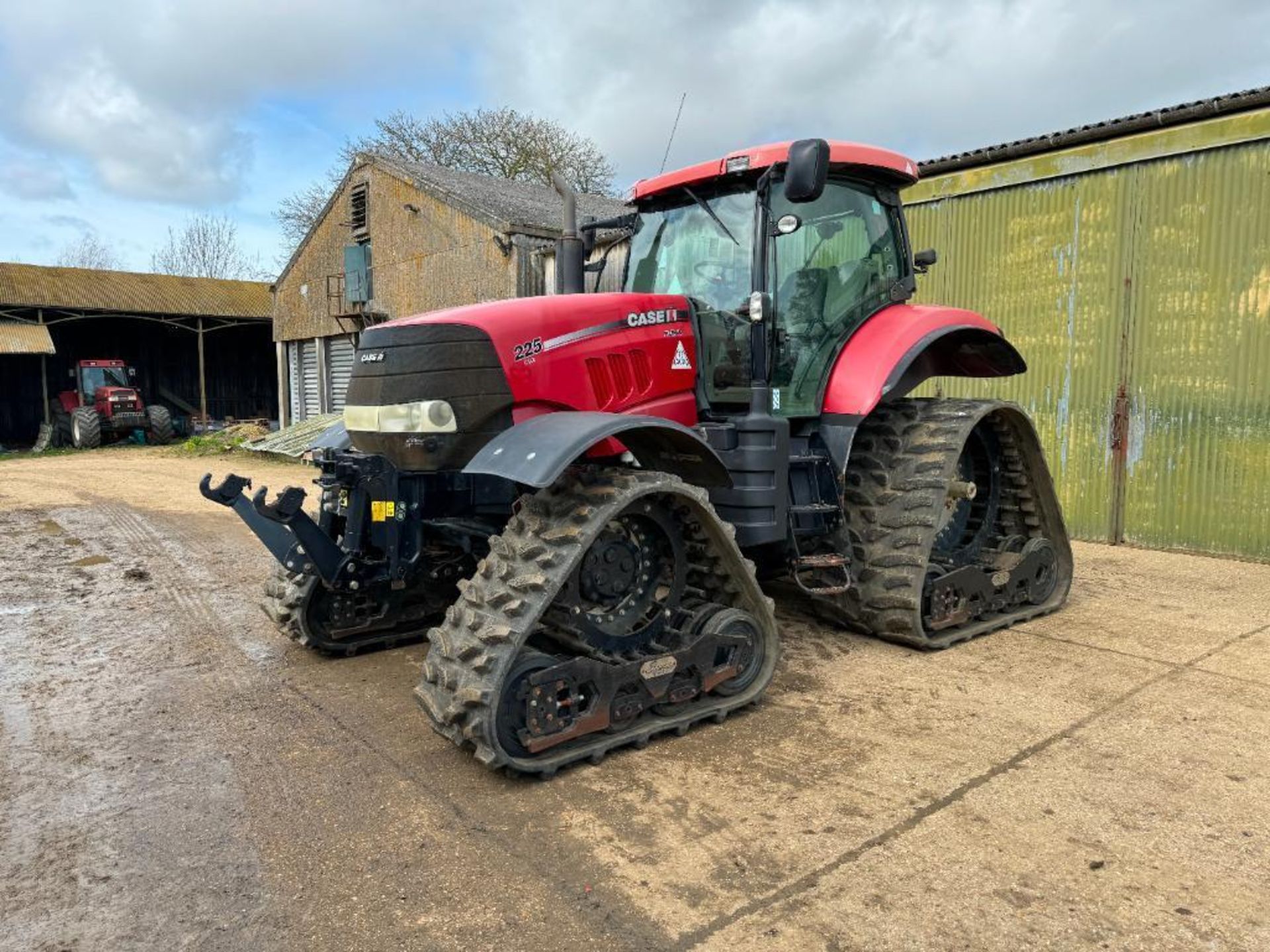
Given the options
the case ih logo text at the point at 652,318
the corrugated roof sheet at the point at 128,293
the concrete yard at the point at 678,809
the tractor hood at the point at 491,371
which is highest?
the corrugated roof sheet at the point at 128,293

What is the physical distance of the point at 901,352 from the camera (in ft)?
14.8

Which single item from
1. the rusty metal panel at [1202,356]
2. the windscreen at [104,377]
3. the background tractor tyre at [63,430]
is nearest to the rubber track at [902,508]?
the rusty metal panel at [1202,356]

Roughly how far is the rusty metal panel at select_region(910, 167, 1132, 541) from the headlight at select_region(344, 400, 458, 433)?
5.66 meters

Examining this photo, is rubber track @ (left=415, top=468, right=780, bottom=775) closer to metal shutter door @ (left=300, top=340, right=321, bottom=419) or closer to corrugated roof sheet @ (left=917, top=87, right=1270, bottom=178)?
corrugated roof sheet @ (left=917, top=87, right=1270, bottom=178)

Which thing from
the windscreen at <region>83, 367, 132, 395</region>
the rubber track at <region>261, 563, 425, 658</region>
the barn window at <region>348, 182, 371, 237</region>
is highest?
the barn window at <region>348, 182, 371, 237</region>

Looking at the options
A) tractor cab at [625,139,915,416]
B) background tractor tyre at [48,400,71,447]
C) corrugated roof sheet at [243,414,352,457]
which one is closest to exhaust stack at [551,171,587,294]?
tractor cab at [625,139,915,416]

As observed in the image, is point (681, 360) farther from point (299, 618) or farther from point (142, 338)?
point (142, 338)

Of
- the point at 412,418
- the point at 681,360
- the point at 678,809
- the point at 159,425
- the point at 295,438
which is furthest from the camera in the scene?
the point at 159,425

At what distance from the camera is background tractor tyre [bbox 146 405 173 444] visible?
20.8m

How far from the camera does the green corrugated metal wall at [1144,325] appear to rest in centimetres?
697

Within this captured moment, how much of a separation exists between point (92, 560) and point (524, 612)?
5886 millimetres

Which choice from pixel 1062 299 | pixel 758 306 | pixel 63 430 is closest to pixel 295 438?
pixel 63 430

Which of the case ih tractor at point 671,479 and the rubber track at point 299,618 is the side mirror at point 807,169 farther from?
the rubber track at point 299,618

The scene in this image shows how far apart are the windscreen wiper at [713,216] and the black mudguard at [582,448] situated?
1.25 meters
